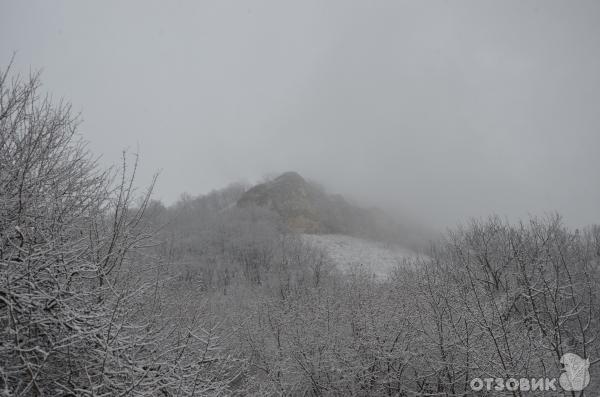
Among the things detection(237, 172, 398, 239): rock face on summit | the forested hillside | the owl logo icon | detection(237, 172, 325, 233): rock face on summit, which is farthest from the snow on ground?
the owl logo icon

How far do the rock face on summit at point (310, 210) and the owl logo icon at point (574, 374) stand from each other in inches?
2232

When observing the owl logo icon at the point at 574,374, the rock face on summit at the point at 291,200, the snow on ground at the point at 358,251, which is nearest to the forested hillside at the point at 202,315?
the owl logo icon at the point at 574,374

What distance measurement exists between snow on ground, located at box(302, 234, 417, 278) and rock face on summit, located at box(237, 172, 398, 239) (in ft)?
12.3

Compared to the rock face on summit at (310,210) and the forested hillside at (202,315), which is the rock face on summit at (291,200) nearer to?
the rock face on summit at (310,210)

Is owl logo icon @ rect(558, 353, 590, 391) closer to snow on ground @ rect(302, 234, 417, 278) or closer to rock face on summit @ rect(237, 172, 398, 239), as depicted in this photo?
snow on ground @ rect(302, 234, 417, 278)

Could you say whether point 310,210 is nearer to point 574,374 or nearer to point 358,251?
point 358,251

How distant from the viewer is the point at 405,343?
1041cm

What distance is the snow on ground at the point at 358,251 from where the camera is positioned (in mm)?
44719

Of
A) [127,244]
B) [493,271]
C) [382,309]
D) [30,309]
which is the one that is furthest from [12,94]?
[493,271]

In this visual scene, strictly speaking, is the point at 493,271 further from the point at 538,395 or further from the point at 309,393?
the point at 309,393

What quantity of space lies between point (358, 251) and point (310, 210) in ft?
62.2

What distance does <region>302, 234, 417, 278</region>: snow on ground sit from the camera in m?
44.7

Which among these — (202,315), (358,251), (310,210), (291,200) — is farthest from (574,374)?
(291,200)

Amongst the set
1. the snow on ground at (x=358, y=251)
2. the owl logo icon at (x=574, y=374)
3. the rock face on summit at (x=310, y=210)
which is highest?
the rock face on summit at (x=310, y=210)
